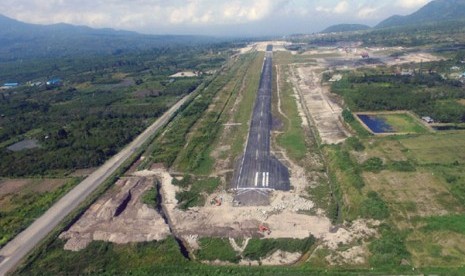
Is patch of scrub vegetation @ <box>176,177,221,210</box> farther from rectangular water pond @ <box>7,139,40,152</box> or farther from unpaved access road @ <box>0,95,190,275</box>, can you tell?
rectangular water pond @ <box>7,139,40,152</box>

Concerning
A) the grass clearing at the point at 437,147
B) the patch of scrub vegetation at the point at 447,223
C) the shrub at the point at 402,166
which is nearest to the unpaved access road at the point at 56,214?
the patch of scrub vegetation at the point at 447,223

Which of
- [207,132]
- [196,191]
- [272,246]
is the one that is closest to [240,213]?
[272,246]

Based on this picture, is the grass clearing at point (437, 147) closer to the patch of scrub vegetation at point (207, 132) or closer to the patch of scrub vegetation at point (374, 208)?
the patch of scrub vegetation at point (374, 208)

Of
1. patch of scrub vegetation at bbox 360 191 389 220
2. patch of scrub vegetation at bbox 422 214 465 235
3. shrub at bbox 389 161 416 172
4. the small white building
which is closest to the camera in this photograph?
patch of scrub vegetation at bbox 422 214 465 235

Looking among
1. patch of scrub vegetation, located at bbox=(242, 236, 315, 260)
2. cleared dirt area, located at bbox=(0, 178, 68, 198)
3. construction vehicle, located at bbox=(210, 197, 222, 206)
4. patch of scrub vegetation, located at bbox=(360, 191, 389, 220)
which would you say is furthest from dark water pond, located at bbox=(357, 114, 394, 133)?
cleared dirt area, located at bbox=(0, 178, 68, 198)

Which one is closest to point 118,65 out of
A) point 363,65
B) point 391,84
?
point 363,65
